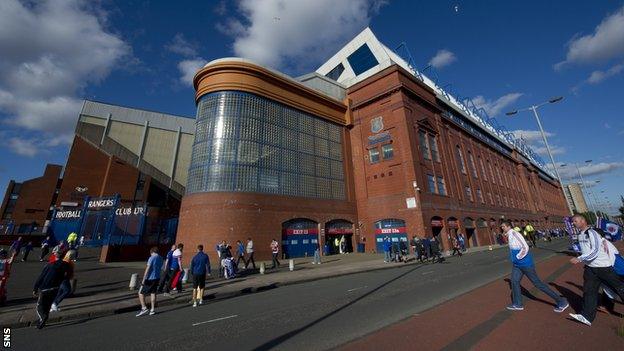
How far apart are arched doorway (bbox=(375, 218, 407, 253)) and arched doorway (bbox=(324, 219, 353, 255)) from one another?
9.86 feet

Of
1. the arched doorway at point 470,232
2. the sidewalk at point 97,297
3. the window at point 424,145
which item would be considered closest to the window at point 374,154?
the window at point 424,145

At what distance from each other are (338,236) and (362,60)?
27349 mm

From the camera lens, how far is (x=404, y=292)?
928 centimetres

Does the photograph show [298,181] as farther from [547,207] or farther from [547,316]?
[547,207]

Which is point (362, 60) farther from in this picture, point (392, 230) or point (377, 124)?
point (392, 230)

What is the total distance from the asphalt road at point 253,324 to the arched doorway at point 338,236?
21.4m

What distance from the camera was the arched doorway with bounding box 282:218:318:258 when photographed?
90.7ft

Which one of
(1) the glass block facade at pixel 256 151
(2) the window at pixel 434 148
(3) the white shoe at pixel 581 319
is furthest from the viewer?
(2) the window at pixel 434 148

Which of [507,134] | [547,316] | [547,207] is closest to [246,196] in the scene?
[547,316]

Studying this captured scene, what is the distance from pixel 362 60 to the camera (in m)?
44.0

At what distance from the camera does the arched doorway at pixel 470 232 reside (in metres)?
37.2

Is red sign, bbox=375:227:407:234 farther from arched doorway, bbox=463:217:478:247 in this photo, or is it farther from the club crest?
the club crest

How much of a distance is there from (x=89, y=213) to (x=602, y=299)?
37041 mm

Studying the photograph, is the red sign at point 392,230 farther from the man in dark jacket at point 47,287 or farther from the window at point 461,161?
the man in dark jacket at point 47,287
